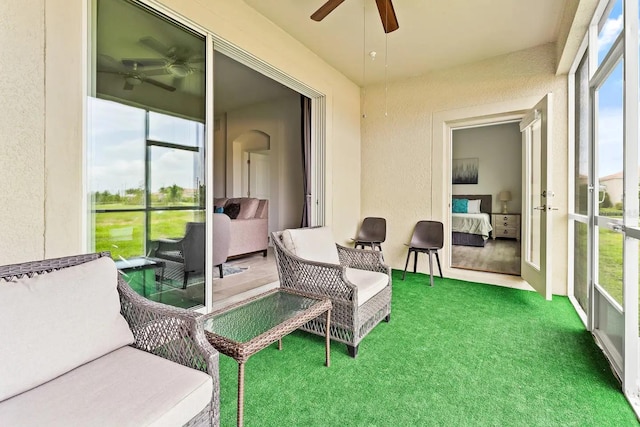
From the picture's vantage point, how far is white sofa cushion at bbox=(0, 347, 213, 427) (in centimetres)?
81

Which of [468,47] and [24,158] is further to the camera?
[468,47]

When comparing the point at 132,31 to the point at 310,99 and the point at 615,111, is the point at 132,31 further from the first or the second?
the point at 615,111

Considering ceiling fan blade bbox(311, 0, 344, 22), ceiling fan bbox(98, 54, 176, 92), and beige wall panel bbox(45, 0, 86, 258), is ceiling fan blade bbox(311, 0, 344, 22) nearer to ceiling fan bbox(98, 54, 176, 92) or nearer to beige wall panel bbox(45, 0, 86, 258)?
ceiling fan bbox(98, 54, 176, 92)

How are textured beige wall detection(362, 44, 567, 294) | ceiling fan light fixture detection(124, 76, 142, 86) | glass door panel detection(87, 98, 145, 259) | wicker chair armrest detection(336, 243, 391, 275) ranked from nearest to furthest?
glass door panel detection(87, 98, 145, 259)
ceiling fan light fixture detection(124, 76, 142, 86)
wicker chair armrest detection(336, 243, 391, 275)
textured beige wall detection(362, 44, 567, 294)

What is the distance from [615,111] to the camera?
1971mm

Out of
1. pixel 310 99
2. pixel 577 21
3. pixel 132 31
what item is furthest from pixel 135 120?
pixel 577 21

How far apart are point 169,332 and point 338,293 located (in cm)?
111

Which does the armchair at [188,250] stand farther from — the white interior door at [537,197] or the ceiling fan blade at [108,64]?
the white interior door at [537,197]

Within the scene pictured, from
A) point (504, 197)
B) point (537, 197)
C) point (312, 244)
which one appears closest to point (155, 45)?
point (312, 244)

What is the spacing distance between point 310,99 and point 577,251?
3.50 metres

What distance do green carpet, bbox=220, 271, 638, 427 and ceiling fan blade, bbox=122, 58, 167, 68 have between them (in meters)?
2.00

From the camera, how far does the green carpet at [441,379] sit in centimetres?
138

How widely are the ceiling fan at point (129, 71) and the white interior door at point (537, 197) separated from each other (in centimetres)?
335

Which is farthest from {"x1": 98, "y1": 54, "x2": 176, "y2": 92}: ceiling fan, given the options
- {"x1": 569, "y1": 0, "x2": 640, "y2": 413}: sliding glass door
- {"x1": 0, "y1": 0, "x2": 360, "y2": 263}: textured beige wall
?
{"x1": 569, "y1": 0, "x2": 640, "y2": 413}: sliding glass door
